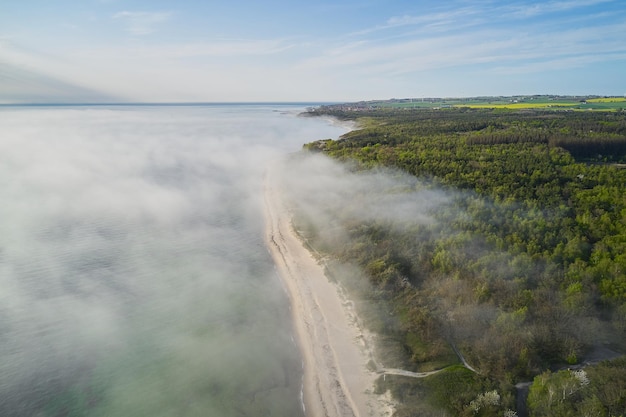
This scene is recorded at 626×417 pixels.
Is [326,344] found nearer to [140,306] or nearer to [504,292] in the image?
[504,292]

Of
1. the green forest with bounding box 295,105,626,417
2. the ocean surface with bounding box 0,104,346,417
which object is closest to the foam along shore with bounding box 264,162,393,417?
the ocean surface with bounding box 0,104,346,417

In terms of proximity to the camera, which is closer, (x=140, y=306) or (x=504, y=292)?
(x=504, y=292)

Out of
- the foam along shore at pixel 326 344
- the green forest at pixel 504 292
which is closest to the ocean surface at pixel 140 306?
the foam along shore at pixel 326 344

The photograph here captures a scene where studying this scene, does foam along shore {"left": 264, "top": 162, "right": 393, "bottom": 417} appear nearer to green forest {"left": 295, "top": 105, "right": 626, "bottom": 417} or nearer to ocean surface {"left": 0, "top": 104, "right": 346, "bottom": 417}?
ocean surface {"left": 0, "top": 104, "right": 346, "bottom": 417}

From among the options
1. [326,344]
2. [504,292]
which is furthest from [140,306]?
[504,292]

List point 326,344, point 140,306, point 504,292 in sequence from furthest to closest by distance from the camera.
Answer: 1. point 140,306
2. point 504,292
3. point 326,344

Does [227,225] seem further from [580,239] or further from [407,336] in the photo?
[580,239]
